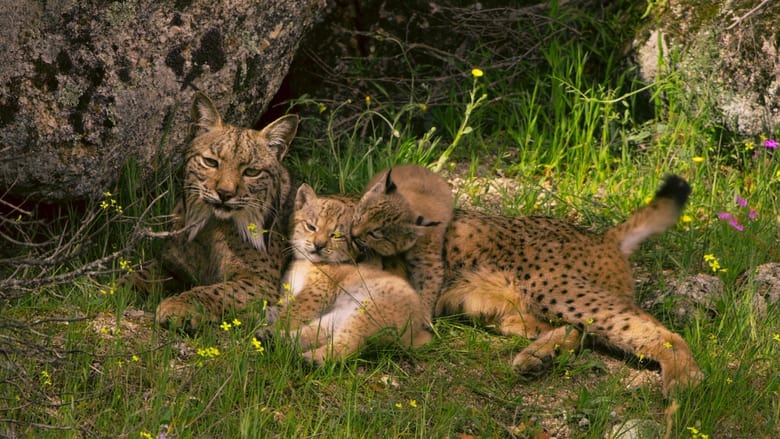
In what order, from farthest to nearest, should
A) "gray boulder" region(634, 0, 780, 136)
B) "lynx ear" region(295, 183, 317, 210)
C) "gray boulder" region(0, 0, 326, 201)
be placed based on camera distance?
"gray boulder" region(634, 0, 780, 136) → "lynx ear" region(295, 183, 317, 210) → "gray boulder" region(0, 0, 326, 201)

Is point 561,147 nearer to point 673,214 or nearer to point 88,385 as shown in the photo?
point 673,214

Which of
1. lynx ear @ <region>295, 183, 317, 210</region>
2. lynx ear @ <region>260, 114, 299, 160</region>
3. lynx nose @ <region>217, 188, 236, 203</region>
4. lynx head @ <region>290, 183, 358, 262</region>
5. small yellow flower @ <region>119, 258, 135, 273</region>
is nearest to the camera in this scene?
small yellow flower @ <region>119, 258, 135, 273</region>

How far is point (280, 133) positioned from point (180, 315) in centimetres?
123

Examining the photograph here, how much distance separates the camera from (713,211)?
22.3 feet

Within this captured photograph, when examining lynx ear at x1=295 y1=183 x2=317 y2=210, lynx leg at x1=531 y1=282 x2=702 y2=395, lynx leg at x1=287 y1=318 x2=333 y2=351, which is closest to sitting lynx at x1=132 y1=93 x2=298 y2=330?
lynx ear at x1=295 y1=183 x2=317 y2=210

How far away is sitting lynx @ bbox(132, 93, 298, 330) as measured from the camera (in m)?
5.72

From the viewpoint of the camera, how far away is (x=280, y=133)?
6.06m

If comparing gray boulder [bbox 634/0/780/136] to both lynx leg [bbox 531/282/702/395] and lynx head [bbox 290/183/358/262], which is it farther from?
lynx head [bbox 290/183/358/262]

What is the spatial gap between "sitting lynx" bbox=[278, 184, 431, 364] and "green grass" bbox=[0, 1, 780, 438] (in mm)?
126

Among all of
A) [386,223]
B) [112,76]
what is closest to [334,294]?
[386,223]

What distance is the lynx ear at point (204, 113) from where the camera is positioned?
228 inches

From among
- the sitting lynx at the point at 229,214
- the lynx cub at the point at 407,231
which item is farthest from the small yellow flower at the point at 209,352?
the lynx cub at the point at 407,231

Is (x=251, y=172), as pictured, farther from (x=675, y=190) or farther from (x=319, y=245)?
(x=675, y=190)

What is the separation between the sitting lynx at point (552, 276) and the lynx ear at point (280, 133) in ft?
1.82
